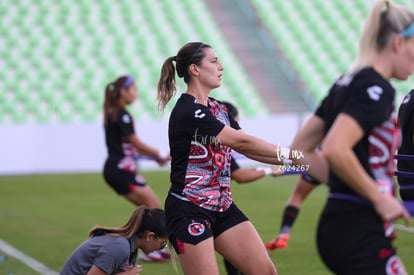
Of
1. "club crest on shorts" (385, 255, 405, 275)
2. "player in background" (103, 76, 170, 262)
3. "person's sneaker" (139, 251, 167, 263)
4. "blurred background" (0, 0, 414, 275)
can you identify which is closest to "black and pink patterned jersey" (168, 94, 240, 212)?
"club crest on shorts" (385, 255, 405, 275)

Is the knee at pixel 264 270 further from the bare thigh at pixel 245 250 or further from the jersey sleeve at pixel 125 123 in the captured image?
the jersey sleeve at pixel 125 123

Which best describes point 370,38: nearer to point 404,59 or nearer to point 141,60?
point 404,59

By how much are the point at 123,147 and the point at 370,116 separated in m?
6.45

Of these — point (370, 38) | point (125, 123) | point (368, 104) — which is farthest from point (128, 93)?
point (368, 104)

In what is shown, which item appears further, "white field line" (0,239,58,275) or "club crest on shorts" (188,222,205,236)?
"white field line" (0,239,58,275)

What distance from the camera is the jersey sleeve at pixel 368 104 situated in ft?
10.7

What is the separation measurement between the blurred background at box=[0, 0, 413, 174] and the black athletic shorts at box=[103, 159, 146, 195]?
10833mm

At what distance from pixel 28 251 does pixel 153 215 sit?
13.7ft

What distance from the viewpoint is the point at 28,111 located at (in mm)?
21516

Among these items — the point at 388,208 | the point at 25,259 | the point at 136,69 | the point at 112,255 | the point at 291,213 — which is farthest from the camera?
the point at 136,69

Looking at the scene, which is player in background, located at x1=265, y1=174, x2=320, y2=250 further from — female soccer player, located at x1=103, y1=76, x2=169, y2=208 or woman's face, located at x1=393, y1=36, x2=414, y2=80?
woman's face, located at x1=393, y1=36, x2=414, y2=80

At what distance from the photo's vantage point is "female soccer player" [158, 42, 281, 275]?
4758 mm

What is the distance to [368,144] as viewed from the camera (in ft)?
11.2

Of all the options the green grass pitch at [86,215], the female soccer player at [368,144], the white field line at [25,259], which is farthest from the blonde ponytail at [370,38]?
the white field line at [25,259]
